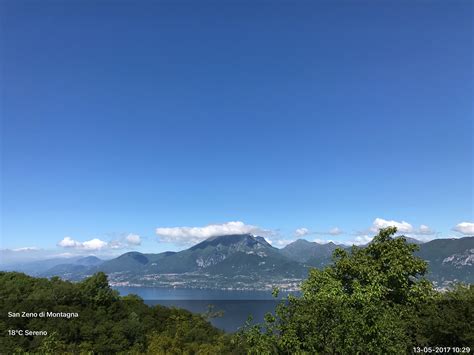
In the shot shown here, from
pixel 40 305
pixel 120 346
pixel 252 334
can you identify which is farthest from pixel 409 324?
pixel 40 305

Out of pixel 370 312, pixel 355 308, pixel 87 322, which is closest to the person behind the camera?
pixel 370 312

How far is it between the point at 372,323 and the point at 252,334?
653 centimetres

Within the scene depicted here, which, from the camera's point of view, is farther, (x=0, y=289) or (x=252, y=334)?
(x=0, y=289)

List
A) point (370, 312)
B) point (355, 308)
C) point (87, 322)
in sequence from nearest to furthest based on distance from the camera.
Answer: point (370, 312)
point (355, 308)
point (87, 322)

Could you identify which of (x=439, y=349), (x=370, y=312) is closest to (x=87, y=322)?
(x=370, y=312)

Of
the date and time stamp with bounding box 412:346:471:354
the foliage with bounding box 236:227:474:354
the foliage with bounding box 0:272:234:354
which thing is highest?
the foliage with bounding box 236:227:474:354

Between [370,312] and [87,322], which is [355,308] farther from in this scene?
[87,322]

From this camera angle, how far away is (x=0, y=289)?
6197 cm

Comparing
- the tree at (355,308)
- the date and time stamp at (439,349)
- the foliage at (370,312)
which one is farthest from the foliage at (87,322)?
the date and time stamp at (439,349)

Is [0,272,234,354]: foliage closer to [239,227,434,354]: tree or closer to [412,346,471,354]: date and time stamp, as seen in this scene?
[239,227,434,354]: tree

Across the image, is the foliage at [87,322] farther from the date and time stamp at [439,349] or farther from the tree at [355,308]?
the date and time stamp at [439,349]

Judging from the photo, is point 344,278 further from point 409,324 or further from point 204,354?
point 204,354

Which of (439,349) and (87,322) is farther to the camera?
(87,322)

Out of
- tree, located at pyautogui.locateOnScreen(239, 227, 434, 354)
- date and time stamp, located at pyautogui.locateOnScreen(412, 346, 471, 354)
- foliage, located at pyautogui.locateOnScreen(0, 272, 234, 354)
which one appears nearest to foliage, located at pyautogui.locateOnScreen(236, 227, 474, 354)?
tree, located at pyautogui.locateOnScreen(239, 227, 434, 354)
